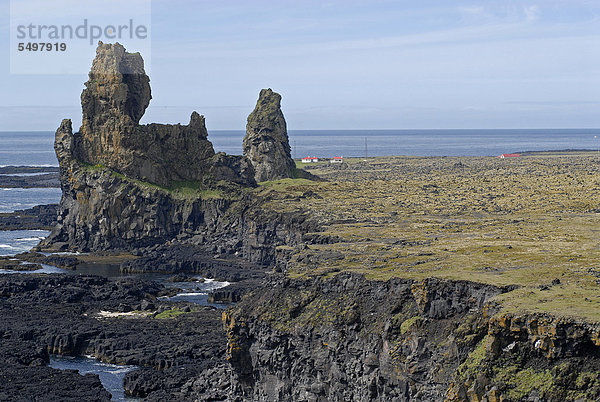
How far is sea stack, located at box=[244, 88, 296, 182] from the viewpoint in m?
190

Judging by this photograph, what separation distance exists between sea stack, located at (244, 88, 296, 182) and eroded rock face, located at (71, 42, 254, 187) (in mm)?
13124

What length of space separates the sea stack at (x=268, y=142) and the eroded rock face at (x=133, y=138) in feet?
43.1

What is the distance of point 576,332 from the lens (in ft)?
167

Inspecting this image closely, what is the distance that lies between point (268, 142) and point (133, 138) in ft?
96.3

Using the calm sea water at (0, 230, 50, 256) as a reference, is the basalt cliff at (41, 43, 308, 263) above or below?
above

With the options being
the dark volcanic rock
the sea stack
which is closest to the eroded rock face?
the sea stack

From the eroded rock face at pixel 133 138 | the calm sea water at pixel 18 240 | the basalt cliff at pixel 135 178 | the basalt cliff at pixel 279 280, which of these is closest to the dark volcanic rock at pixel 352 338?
the basalt cliff at pixel 279 280

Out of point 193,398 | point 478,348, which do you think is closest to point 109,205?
point 193,398

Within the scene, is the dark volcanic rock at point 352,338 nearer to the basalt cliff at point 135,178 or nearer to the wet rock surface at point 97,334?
the wet rock surface at point 97,334

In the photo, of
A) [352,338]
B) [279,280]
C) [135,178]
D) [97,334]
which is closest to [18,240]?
[135,178]

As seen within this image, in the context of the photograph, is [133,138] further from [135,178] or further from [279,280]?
[279,280]

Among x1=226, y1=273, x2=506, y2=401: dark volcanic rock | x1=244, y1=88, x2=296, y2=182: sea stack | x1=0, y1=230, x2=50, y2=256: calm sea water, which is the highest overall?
x1=244, y1=88, x2=296, y2=182: sea stack

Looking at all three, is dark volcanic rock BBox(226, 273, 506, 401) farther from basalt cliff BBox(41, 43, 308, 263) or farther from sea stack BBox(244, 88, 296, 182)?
sea stack BBox(244, 88, 296, 182)

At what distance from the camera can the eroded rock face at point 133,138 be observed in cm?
17450
